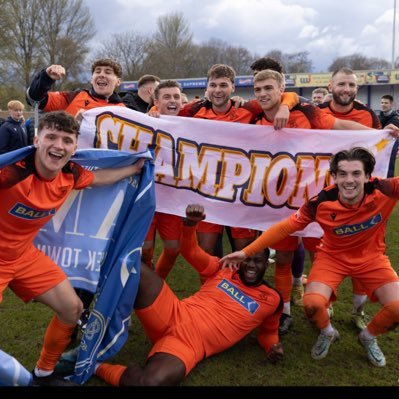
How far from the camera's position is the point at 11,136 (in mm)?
8078

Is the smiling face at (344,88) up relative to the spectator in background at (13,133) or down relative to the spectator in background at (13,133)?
up

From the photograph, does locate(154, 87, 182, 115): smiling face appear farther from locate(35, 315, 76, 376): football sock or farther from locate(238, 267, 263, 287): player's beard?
locate(35, 315, 76, 376): football sock

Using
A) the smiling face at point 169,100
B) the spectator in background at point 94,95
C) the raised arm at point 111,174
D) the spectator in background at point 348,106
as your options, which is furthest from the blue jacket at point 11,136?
the spectator in background at point 348,106

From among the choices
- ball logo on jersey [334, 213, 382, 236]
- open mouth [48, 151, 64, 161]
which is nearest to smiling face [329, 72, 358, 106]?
ball logo on jersey [334, 213, 382, 236]

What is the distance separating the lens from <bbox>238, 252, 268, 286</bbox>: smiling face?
3338mm

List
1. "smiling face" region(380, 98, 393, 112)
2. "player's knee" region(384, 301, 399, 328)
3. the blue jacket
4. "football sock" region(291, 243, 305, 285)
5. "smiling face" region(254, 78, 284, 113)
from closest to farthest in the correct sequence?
"player's knee" region(384, 301, 399, 328)
"smiling face" region(254, 78, 284, 113)
"football sock" region(291, 243, 305, 285)
the blue jacket
"smiling face" region(380, 98, 393, 112)

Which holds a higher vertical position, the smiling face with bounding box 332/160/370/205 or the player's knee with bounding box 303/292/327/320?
the smiling face with bounding box 332/160/370/205

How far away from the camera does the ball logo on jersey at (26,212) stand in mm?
2729

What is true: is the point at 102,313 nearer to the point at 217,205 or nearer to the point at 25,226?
the point at 25,226

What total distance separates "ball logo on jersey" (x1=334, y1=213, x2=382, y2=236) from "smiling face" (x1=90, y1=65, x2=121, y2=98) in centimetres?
257

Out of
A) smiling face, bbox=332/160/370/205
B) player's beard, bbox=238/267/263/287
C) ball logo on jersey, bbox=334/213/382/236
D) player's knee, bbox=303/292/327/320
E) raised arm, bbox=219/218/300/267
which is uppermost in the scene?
smiling face, bbox=332/160/370/205

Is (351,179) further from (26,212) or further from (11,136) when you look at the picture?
(11,136)

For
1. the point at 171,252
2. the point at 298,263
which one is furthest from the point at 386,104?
the point at 171,252

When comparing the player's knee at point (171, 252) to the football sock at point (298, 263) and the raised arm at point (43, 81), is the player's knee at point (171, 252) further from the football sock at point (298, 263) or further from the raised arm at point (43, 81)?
the raised arm at point (43, 81)
